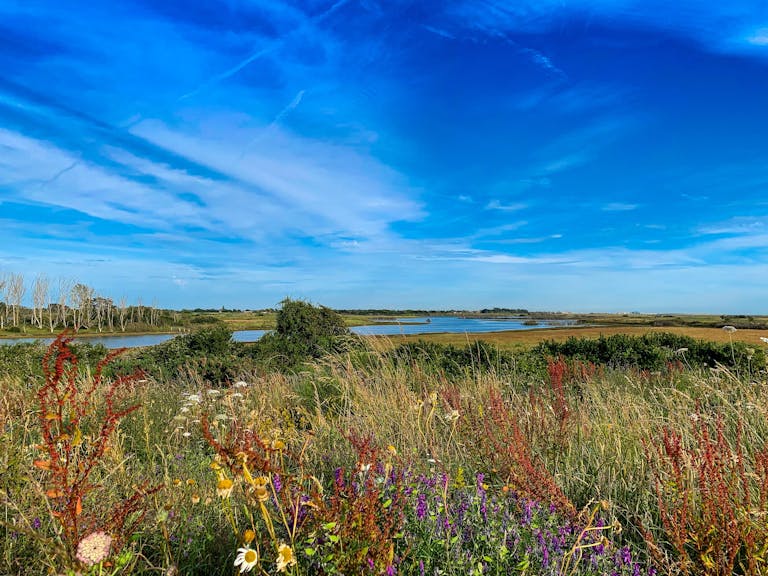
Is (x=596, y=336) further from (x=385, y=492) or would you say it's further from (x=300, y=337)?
(x=385, y=492)

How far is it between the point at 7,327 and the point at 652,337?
6695cm

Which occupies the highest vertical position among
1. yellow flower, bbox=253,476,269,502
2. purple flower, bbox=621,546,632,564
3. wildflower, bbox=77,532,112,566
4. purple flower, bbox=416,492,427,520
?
yellow flower, bbox=253,476,269,502

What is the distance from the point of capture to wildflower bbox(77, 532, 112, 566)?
1447mm

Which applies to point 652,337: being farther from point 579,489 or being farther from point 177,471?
point 177,471

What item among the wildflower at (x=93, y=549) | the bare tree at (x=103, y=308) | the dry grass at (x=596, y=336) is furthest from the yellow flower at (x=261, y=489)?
the bare tree at (x=103, y=308)

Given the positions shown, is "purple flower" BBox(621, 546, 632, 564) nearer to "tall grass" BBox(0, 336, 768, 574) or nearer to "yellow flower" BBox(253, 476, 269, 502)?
"tall grass" BBox(0, 336, 768, 574)

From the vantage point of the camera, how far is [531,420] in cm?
387

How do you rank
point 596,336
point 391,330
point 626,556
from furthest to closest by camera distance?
point 596,336
point 391,330
point 626,556

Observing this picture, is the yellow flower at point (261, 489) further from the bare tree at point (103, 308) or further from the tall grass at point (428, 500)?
the bare tree at point (103, 308)

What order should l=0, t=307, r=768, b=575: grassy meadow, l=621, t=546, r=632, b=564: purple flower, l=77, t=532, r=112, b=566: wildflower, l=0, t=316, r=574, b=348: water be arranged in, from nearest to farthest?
1. l=77, t=532, r=112, b=566: wildflower
2. l=0, t=307, r=768, b=575: grassy meadow
3. l=621, t=546, r=632, b=564: purple flower
4. l=0, t=316, r=574, b=348: water

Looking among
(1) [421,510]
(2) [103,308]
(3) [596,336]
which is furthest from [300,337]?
(2) [103,308]

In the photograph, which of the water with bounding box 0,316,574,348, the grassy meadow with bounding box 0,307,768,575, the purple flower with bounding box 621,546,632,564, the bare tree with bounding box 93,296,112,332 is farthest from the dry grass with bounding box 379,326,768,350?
the bare tree with bounding box 93,296,112,332

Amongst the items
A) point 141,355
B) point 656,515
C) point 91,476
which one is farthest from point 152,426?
point 141,355

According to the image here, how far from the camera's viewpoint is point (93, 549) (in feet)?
4.85
